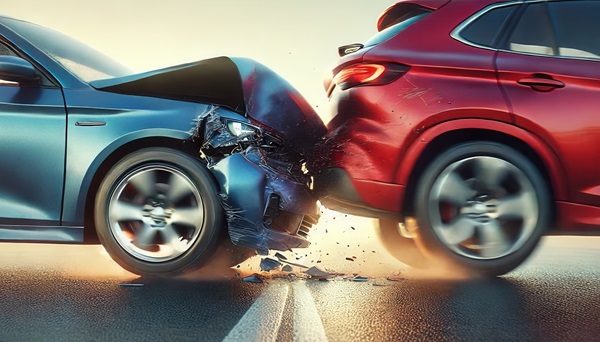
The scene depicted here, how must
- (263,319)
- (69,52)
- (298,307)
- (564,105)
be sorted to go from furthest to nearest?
1. (69,52)
2. (564,105)
3. (298,307)
4. (263,319)

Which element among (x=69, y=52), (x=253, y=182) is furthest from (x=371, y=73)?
(x=69, y=52)

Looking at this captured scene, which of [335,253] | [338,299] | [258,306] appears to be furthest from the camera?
[335,253]

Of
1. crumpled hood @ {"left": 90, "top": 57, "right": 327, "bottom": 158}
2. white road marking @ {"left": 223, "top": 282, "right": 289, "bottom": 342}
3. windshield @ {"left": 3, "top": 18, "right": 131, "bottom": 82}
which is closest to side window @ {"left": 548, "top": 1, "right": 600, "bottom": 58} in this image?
crumpled hood @ {"left": 90, "top": 57, "right": 327, "bottom": 158}

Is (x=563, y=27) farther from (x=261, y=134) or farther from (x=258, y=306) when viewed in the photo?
(x=258, y=306)

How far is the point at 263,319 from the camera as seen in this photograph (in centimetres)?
305

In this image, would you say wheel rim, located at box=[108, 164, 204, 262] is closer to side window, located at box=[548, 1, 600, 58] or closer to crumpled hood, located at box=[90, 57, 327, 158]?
crumpled hood, located at box=[90, 57, 327, 158]

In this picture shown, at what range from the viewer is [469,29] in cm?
421

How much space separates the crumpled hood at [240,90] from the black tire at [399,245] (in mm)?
1189

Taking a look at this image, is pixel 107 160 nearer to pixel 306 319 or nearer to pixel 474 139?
pixel 306 319

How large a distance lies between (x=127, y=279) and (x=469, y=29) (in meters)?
3.04

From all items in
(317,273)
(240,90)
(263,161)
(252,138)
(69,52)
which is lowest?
(317,273)

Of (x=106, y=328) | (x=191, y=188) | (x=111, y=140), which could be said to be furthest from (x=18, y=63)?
(x=106, y=328)

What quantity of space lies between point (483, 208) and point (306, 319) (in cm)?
174

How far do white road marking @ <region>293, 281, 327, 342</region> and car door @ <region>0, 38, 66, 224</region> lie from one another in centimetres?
182
